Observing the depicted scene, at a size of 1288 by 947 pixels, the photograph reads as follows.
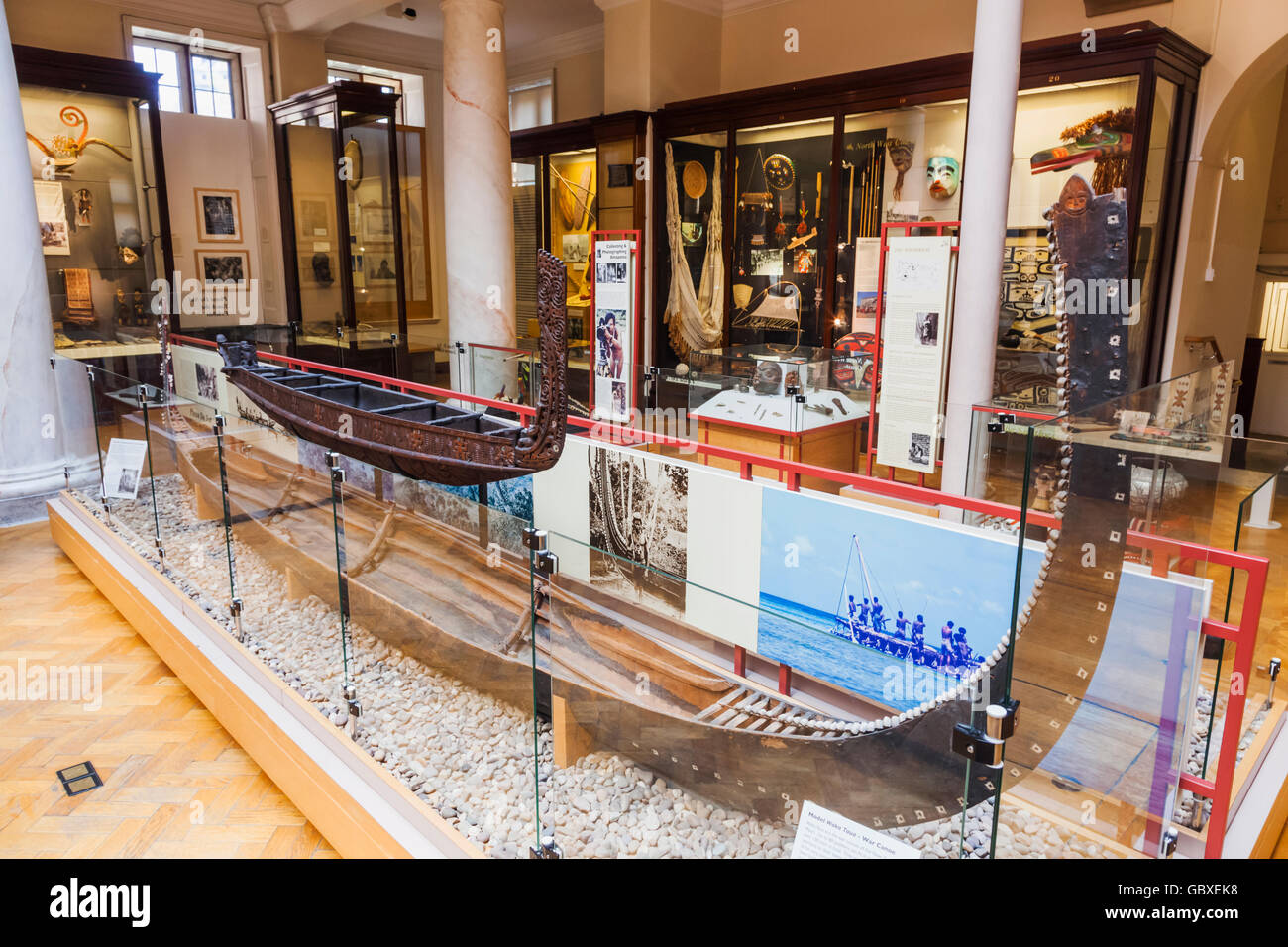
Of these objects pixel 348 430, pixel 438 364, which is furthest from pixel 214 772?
pixel 438 364

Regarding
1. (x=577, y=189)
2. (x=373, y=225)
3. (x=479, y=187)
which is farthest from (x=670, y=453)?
(x=373, y=225)

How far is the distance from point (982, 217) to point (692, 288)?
539 centimetres

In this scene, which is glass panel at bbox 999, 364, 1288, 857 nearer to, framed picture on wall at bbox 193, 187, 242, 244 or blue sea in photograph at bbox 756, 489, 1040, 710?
blue sea in photograph at bbox 756, 489, 1040, 710

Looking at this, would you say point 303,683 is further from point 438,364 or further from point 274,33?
point 274,33

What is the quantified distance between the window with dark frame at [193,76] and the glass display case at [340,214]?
2.84 feet

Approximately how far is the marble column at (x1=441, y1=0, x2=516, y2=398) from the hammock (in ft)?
7.90

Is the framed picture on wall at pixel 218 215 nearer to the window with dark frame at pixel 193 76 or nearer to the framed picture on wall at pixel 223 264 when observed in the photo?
→ the framed picture on wall at pixel 223 264

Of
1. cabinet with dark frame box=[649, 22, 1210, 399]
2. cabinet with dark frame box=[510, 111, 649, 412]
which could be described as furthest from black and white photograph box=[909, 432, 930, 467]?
cabinet with dark frame box=[510, 111, 649, 412]

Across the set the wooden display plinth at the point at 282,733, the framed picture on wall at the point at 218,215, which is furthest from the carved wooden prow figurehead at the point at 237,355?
the framed picture on wall at the point at 218,215

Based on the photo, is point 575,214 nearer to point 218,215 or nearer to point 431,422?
point 218,215

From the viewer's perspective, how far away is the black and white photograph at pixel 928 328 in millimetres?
5262

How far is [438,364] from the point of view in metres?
8.45

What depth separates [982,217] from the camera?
4758mm

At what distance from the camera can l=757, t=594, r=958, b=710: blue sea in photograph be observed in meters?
1.62
